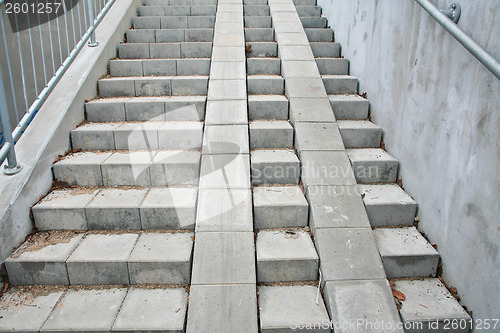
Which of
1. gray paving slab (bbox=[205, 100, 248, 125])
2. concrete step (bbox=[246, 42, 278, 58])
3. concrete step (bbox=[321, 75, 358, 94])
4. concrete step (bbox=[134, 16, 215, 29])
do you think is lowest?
gray paving slab (bbox=[205, 100, 248, 125])

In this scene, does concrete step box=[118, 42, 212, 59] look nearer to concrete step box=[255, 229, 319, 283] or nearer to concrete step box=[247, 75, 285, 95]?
concrete step box=[247, 75, 285, 95]

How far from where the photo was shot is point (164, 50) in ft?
17.3

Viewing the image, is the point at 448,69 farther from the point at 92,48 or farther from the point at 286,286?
the point at 92,48

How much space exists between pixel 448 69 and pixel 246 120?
2.06m

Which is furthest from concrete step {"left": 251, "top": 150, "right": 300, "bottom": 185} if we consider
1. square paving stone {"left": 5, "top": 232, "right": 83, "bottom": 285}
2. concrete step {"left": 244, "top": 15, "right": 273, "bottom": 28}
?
concrete step {"left": 244, "top": 15, "right": 273, "bottom": 28}

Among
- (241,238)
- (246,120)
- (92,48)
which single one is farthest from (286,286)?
(92,48)

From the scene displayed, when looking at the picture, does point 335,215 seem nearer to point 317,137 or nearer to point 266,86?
point 317,137

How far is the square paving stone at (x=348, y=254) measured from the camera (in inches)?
110

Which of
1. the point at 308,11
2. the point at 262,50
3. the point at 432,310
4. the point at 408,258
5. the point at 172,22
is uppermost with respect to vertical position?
the point at 308,11

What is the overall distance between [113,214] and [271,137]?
185 cm

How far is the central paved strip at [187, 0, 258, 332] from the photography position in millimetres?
2561

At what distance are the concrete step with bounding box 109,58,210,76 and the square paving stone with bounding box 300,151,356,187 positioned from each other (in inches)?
89.4

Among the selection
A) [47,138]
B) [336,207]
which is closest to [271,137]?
[336,207]

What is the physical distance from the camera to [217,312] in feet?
8.38
